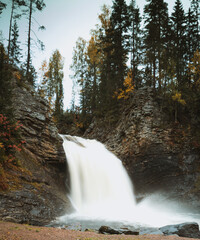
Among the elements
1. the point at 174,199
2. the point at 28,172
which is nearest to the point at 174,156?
the point at 174,199

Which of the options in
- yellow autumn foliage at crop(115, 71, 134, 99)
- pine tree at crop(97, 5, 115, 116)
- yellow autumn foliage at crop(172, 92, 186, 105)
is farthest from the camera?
pine tree at crop(97, 5, 115, 116)

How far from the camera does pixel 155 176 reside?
12.9m

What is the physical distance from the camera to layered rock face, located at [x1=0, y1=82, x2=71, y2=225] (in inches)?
273

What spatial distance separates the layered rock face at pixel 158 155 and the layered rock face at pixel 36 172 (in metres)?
5.50

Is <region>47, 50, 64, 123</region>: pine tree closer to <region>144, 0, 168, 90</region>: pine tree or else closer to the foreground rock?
<region>144, 0, 168, 90</region>: pine tree

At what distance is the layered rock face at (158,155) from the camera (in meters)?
12.4

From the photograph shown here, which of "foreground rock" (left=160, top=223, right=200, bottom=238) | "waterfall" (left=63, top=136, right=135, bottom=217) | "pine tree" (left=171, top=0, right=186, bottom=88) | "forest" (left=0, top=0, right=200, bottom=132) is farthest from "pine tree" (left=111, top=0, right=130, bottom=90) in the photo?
"foreground rock" (left=160, top=223, right=200, bottom=238)

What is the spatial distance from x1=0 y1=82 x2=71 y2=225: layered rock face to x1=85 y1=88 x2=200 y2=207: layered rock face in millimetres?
5503

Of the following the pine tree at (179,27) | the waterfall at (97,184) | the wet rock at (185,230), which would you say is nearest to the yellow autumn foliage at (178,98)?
the waterfall at (97,184)

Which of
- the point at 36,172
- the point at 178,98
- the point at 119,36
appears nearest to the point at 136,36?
the point at 119,36

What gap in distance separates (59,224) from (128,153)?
8277 mm

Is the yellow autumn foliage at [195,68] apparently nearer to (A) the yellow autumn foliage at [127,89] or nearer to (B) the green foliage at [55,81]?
(A) the yellow autumn foliage at [127,89]

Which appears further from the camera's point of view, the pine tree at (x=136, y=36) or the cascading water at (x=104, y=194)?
the pine tree at (x=136, y=36)

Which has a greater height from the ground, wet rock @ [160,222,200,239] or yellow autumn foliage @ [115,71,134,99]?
yellow autumn foliage @ [115,71,134,99]
